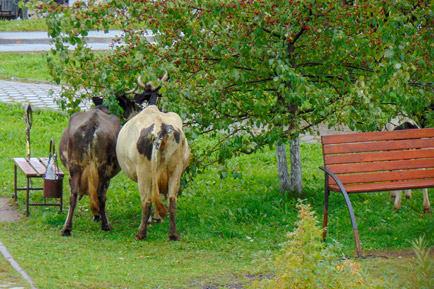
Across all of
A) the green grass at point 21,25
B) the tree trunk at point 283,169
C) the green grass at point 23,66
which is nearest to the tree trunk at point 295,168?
the tree trunk at point 283,169

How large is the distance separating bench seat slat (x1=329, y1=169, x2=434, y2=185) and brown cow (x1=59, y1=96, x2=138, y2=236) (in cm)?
312

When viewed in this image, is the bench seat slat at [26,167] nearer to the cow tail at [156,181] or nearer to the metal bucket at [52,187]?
the metal bucket at [52,187]

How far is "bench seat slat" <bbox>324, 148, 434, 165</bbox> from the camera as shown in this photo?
8.45 m

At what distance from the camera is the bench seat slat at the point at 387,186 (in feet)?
26.5

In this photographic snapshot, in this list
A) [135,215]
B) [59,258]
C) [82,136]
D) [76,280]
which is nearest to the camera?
[76,280]

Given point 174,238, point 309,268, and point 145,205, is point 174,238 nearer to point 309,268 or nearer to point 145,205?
point 145,205

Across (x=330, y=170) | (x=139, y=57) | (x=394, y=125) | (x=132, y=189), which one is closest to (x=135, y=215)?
(x=132, y=189)

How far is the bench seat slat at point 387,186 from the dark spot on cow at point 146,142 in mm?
2318

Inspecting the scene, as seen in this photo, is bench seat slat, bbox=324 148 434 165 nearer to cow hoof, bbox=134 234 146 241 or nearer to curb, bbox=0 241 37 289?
cow hoof, bbox=134 234 146 241

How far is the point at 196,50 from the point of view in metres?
9.63

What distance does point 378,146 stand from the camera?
869 cm

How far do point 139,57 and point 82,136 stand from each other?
1404 mm

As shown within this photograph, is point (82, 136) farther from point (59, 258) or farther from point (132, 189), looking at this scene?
point (132, 189)

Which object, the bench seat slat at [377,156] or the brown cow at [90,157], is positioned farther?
the brown cow at [90,157]
